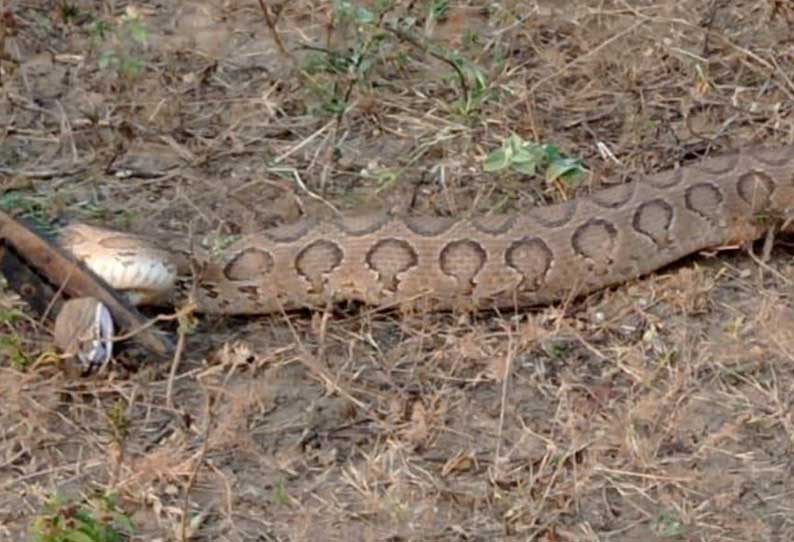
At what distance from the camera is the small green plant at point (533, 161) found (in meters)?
7.02

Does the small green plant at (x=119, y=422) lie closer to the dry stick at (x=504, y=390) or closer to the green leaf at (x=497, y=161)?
the dry stick at (x=504, y=390)

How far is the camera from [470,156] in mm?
7398

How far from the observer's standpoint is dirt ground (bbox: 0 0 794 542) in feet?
18.1

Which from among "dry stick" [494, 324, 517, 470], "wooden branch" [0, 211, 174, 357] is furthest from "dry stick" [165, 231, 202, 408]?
"dry stick" [494, 324, 517, 470]

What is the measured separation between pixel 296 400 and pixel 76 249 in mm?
1078

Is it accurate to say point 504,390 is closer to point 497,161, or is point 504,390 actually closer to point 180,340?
point 180,340

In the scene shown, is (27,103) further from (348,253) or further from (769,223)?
(769,223)

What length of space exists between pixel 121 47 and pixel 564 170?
86.8 inches

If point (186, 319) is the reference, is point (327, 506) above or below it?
below

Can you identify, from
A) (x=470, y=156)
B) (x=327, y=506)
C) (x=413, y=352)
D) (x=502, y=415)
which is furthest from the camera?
(x=470, y=156)

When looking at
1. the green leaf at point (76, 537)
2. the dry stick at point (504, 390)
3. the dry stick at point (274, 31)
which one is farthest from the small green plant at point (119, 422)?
the dry stick at point (274, 31)

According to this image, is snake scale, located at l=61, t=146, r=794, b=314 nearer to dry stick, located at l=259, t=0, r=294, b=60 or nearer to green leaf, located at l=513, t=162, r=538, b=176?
green leaf, located at l=513, t=162, r=538, b=176

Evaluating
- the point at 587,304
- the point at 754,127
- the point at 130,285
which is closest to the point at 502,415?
the point at 587,304

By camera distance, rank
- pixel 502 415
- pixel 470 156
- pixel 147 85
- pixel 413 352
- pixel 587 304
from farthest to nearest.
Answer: pixel 147 85
pixel 470 156
pixel 587 304
pixel 413 352
pixel 502 415
